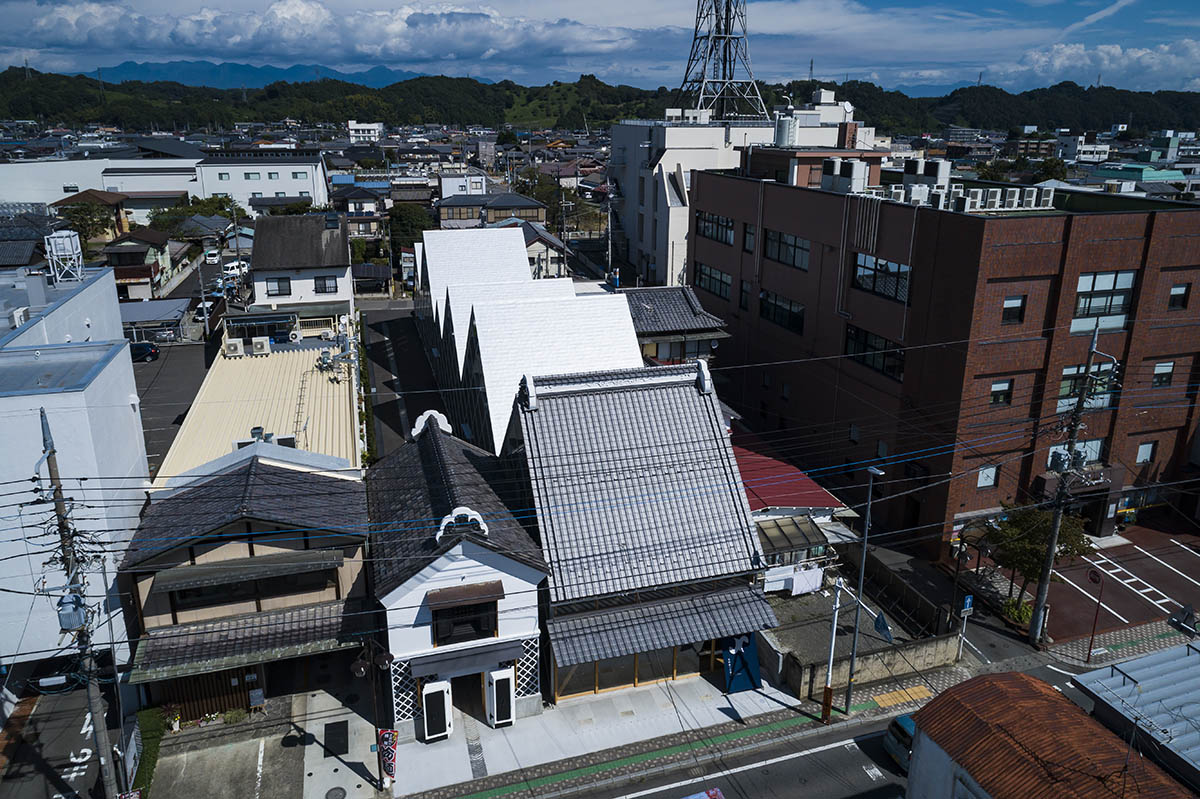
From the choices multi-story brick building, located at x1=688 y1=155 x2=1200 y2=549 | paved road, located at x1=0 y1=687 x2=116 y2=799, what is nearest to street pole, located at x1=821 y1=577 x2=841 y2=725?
multi-story brick building, located at x1=688 y1=155 x2=1200 y2=549

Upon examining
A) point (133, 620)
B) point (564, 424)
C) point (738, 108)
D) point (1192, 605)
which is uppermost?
point (738, 108)

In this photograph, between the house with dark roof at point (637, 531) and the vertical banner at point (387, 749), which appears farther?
the house with dark roof at point (637, 531)

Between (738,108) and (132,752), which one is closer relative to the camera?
(132,752)

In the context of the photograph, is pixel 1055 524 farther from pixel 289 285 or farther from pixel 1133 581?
pixel 289 285

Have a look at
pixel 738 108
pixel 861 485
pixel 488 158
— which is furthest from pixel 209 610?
pixel 488 158

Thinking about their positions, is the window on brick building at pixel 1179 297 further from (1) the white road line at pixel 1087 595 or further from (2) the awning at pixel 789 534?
(2) the awning at pixel 789 534

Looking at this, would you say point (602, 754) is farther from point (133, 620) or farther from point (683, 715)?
point (133, 620)

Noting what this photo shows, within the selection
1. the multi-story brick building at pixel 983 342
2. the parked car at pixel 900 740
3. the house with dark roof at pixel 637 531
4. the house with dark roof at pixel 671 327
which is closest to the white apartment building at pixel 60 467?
the house with dark roof at pixel 637 531
